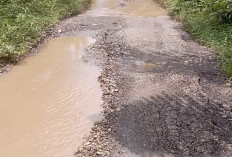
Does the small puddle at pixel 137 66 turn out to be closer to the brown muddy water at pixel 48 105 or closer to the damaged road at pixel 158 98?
the damaged road at pixel 158 98

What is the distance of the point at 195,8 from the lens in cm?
1212

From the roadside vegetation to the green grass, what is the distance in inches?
196

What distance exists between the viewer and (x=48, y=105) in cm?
597

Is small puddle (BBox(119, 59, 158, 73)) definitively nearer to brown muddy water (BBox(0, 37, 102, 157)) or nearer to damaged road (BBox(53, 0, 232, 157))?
damaged road (BBox(53, 0, 232, 157))

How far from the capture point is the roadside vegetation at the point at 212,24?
7.99 meters

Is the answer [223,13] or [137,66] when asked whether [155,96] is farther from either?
[223,13]

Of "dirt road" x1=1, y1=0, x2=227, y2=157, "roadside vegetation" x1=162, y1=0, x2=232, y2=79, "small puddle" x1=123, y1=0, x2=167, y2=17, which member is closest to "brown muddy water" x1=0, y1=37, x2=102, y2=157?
"dirt road" x1=1, y1=0, x2=227, y2=157

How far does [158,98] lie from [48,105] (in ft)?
6.89

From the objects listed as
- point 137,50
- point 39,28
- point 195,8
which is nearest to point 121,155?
point 137,50

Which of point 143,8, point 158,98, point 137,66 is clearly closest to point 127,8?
point 143,8

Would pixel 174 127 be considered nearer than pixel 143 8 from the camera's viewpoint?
Yes

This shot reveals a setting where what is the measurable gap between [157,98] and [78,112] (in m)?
1.50

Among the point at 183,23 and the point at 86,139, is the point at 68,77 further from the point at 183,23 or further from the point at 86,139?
the point at 183,23

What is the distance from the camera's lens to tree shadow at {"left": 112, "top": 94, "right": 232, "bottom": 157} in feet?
14.5
